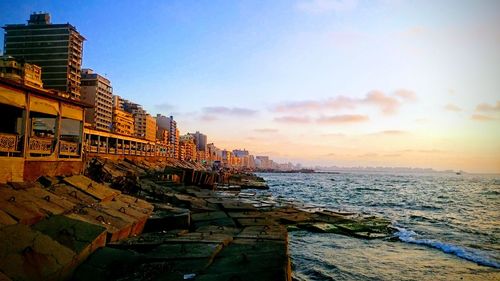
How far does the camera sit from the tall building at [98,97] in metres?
84.3

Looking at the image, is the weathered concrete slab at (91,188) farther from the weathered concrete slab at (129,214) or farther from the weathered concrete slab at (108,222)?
the weathered concrete slab at (108,222)

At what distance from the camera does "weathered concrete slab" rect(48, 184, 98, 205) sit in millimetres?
12042

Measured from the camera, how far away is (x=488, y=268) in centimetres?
1317

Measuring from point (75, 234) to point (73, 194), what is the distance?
6001 millimetres

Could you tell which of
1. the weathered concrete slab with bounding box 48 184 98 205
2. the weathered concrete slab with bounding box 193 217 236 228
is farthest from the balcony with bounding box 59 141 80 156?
the weathered concrete slab with bounding box 193 217 236 228

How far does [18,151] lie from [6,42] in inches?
3096

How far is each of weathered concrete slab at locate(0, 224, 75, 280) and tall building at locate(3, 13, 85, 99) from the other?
72888mm

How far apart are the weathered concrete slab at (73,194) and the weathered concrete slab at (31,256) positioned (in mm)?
5566

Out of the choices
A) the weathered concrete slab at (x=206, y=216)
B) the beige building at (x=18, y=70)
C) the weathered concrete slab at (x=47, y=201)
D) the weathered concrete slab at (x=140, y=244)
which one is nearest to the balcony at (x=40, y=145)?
the weathered concrete slab at (x=47, y=201)

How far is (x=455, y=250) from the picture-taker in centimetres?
1592

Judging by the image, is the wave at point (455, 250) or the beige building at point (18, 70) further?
the beige building at point (18, 70)

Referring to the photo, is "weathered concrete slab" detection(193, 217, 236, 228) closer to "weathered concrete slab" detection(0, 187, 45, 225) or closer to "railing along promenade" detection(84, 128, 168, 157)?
"weathered concrete slab" detection(0, 187, 45, 225)

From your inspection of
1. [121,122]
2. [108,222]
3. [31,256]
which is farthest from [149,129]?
[31,256]

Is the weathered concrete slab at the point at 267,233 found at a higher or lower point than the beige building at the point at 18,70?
lower
